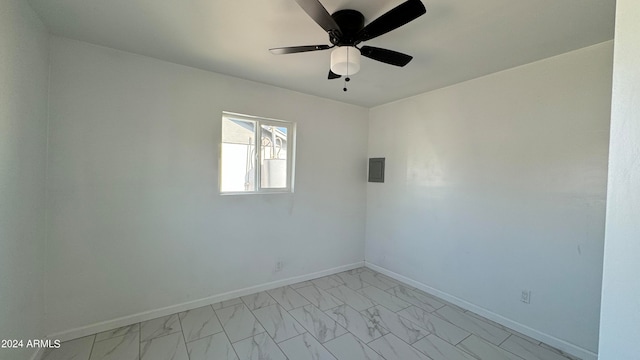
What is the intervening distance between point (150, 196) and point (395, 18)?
2539mm

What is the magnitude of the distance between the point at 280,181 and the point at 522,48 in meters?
2.74

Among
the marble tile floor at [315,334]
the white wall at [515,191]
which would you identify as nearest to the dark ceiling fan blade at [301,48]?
the white wall at [515,191]

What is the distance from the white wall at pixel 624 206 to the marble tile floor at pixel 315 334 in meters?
1.63

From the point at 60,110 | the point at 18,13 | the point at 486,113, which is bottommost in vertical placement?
A: the point at 60,110

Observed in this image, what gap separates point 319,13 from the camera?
1.34m

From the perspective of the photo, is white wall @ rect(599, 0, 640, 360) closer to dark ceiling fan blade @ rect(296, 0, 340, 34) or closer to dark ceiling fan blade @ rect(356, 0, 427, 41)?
dark ceiling fan blade @ rect(356, 0, 427, 41)

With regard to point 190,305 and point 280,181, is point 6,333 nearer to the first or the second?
point 190,305

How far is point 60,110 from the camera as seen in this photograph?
2.05m

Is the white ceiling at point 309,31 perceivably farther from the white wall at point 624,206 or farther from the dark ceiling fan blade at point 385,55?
the white wall at point 624,206

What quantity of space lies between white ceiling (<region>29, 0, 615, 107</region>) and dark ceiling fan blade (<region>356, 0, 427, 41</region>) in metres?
0.20

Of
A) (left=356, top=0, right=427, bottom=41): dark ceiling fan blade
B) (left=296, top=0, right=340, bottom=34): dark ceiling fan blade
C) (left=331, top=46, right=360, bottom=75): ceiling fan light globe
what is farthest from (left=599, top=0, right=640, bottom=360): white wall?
(left=331, top=46, right=360, bottom=75): ceiling fan light globe

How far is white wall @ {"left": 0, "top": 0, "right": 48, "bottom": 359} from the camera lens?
4.70ft

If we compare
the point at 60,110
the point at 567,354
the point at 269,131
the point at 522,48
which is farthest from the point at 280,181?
the point at 567,354

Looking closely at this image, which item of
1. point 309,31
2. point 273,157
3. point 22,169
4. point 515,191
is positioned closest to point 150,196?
point 22,169
